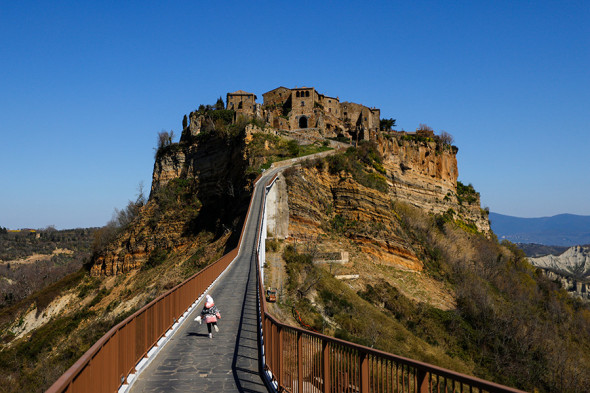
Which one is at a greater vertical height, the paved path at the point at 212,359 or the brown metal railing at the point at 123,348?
the brown metal railing at the point at 123,348

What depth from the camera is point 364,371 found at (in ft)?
18.6

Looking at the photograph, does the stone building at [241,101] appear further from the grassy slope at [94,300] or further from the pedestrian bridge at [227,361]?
the pedestrian bridge at [227,361]

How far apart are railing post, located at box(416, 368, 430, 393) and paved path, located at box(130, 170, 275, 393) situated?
4.54 m

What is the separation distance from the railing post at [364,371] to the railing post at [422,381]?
1061 mm

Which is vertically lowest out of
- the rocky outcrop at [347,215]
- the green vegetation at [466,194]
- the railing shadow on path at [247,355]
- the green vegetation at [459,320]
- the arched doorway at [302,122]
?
the green vegetation at [459,320]

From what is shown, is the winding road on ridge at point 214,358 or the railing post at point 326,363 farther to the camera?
the winding road on ridge at point 214,358

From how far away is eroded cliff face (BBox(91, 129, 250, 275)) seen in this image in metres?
49.8

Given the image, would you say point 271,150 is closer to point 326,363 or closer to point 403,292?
point 403,292

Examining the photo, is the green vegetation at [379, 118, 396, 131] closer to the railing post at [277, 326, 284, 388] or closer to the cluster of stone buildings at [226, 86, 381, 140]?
the cluster of stone buildings at [226, 86, 381, 140]

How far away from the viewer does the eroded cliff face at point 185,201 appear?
163 feet

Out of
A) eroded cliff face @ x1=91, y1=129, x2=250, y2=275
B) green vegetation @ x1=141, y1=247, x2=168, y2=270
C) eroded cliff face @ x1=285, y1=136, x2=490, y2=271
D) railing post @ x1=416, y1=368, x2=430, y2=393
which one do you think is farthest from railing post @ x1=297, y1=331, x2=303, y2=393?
green vegetation @ x1=141, y1=247, x2=168, y2=270

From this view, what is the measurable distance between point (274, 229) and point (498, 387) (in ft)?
112

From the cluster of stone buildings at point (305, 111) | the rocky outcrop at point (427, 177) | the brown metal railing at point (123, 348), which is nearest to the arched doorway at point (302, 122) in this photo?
the cluster of stone buildings at point (305, 111)

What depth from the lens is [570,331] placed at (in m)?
51.8
